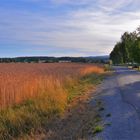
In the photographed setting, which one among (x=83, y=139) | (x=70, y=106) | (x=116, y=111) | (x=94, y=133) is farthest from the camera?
(x=70, y=106)

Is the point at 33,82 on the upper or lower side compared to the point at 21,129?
upper

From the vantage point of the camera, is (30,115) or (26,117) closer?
(26,117)

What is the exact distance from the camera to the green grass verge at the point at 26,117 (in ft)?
39.9

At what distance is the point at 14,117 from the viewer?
42.9 feet

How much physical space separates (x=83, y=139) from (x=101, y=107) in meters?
5.94

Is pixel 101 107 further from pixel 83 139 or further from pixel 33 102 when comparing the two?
pixel 83 139

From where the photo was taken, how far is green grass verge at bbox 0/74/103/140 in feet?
39.9

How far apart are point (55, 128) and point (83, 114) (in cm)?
240

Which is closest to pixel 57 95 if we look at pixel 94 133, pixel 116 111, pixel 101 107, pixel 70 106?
pixel 70 106

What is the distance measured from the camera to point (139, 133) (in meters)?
10.2

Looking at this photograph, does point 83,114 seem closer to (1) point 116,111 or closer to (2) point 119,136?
(1) point 116,111

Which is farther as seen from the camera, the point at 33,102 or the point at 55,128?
the point at 33,102

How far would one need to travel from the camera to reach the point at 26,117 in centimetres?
1324

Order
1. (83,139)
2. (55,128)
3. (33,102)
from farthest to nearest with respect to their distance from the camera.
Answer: (33,102) < (55,128) < (83,139)
